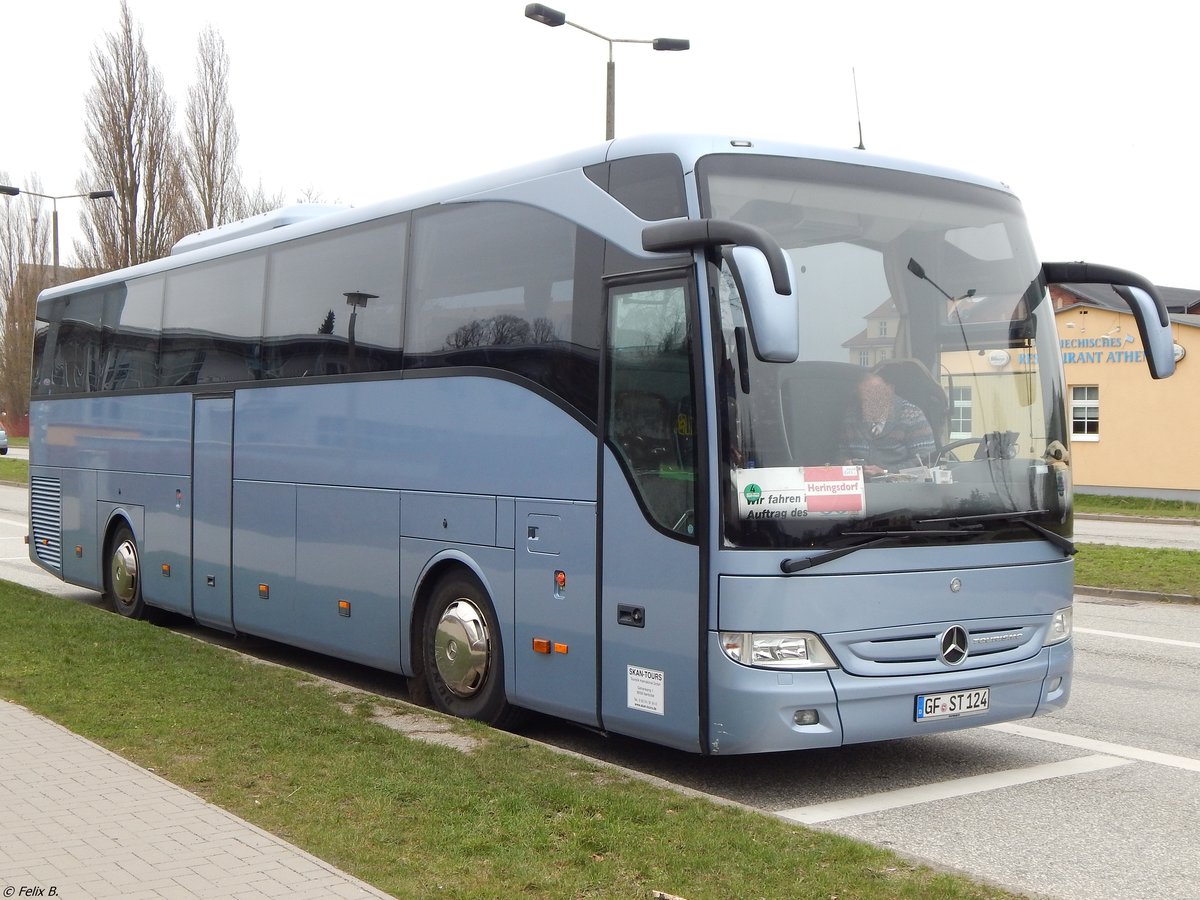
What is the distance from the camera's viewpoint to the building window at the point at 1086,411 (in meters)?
37.9

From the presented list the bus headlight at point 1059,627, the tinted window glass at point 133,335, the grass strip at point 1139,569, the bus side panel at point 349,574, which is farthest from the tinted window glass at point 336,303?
the grass strip at point 1139,569

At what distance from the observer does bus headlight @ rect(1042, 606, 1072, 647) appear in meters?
7.57

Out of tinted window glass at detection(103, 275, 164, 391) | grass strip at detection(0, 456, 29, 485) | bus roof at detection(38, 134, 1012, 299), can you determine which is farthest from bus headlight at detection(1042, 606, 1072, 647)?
grass strip at detection(0, 456, 29, 485)

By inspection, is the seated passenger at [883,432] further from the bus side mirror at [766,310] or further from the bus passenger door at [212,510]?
the bus passenger door at [212,510]

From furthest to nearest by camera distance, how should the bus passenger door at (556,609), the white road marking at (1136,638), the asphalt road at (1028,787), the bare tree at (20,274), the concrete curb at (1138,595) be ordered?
the bare tree at (20,274), the concrete curb at (1138,595), the white road marking at (1136,638), the bus passenger door at (556,609), the asphalt road at (1028,787)

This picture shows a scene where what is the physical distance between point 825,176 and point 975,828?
3.29 meters

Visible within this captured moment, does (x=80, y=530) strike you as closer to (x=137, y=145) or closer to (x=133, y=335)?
(x=133, y=335)

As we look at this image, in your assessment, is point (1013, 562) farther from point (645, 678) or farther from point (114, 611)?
point (114, 611)

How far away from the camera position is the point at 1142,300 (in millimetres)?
7953

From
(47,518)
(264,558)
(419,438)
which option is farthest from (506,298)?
(47,518)

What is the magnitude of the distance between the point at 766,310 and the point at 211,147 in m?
40.4

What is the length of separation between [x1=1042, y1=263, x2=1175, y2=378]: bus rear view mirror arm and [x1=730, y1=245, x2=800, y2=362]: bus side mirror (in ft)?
8.39

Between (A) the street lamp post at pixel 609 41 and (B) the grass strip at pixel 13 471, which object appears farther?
(B) the grass strip at pixel 13 471

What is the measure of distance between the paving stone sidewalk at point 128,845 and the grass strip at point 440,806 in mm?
187
